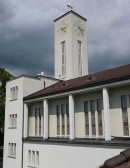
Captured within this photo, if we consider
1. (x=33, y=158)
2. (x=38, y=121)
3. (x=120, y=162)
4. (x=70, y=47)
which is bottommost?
(x=33, y=158)

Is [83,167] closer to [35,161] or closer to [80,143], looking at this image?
[80,143]

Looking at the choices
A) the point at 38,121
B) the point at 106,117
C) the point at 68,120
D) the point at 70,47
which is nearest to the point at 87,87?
the point at 106,117

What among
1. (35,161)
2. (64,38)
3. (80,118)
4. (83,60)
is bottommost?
(35,161)

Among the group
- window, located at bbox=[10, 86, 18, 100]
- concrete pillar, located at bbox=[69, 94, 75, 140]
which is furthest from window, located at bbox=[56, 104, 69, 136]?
window, located at bbox=[10, 86, 18, 100]

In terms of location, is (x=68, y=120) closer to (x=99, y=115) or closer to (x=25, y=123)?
(x=99, y=115)

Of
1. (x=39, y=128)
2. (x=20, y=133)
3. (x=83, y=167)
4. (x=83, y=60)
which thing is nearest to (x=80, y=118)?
(x=83, y=167)

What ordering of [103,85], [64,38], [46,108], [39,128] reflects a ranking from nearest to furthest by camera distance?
[103,85] → [46,108] → [39,128] → [64,38]

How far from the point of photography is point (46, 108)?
22.9m

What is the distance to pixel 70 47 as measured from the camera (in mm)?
39531

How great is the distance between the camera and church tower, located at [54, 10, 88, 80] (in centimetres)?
3934

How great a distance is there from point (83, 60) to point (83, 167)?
26166 mm

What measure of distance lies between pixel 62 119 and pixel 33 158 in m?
5.13

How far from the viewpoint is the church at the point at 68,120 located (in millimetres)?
17266

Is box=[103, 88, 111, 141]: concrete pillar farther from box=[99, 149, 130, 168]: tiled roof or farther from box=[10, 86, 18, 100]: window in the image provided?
box=[10, 86, 18, 100]: window
